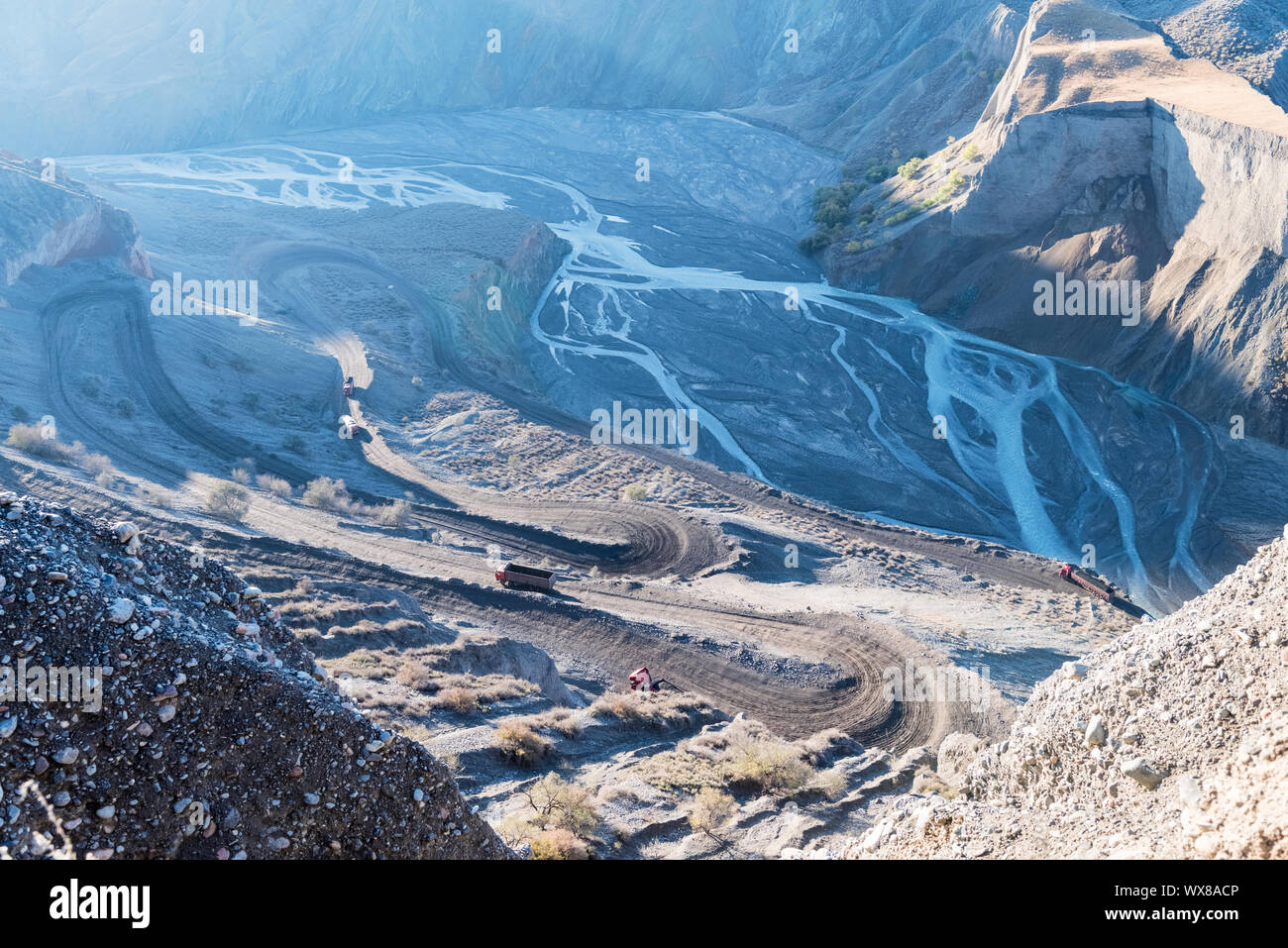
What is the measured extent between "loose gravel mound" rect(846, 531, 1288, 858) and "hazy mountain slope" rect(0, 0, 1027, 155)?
7094 cm

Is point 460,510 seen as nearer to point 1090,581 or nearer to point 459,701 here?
point 459,701

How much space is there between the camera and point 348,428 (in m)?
36.7

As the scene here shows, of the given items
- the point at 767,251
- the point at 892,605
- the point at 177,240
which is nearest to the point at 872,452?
the point at 892,605

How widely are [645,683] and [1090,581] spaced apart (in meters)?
17.6

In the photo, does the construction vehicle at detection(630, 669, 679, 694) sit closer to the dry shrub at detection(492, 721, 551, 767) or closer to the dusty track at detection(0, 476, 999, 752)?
the dusty track at detection(0, 476, 999, 752)

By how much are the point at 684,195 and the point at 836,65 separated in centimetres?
2851

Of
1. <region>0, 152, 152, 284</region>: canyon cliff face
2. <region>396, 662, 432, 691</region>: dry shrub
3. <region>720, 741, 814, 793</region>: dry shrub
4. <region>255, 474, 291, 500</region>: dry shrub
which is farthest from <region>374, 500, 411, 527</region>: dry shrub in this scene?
<region>0, 152, 152, 284</region>: canyon cliff face

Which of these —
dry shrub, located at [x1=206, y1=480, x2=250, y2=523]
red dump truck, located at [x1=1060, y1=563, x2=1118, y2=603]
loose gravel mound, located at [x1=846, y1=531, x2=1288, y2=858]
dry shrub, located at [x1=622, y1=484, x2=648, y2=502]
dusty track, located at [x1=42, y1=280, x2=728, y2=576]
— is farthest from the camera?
dry shrub, located at [x1=622, y1=484, x2=648, y2=502]

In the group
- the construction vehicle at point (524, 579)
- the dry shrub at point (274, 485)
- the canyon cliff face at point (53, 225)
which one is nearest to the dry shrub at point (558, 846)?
the construction vehicle at point (524, 579)

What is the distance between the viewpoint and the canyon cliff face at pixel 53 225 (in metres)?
39.4

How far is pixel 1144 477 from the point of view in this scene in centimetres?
3906

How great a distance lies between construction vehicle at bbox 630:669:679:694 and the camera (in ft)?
68.3

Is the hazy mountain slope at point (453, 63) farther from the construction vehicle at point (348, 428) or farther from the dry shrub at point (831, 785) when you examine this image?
the dry shrub at point (831, 785)
